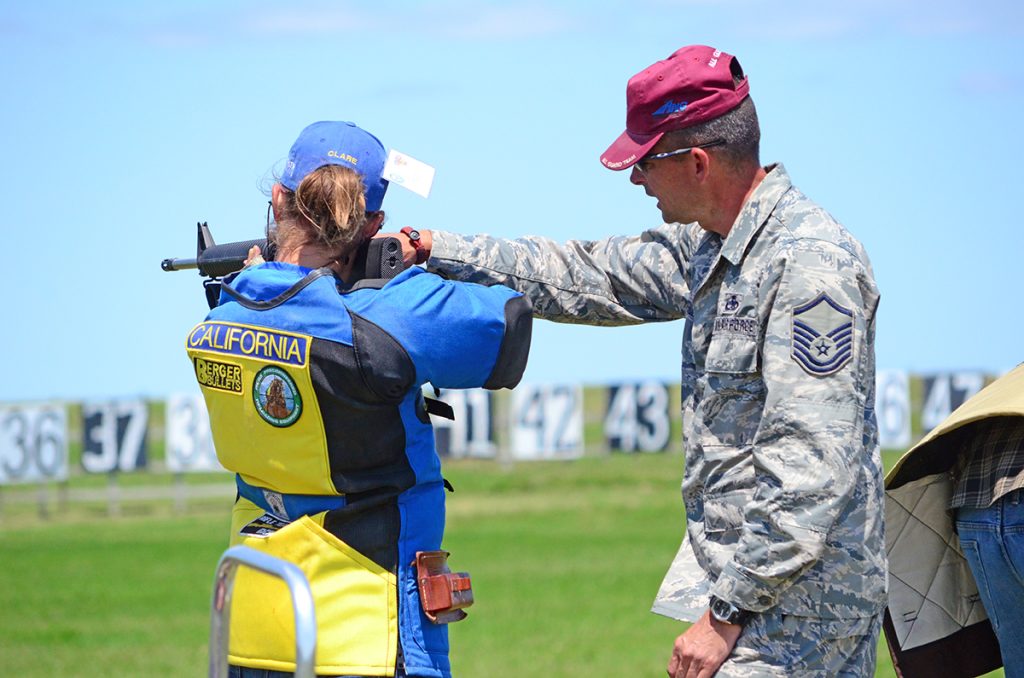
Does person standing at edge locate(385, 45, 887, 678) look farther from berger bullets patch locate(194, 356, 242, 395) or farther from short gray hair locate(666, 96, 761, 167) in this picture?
berger bullets patch locate(194, 356, 242, 395)

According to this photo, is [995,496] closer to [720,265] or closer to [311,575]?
[720,265]

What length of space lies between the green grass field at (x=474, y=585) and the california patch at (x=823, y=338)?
247 inches

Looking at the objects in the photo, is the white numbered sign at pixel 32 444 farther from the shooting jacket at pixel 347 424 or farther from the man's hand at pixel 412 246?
the shooting jacket at pixel 347 424

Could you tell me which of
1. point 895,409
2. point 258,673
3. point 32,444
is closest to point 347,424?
point 258,673

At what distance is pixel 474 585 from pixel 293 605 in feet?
41.0

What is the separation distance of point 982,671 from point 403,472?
74.3 inches

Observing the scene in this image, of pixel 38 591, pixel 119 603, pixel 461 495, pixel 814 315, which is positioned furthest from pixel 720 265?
pixel 461 495

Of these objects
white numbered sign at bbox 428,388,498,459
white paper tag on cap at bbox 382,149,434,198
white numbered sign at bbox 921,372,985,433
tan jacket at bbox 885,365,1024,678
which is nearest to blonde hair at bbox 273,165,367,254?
white paper tag on cap at bbox 382,149,434,198

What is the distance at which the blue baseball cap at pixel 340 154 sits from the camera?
3.26m

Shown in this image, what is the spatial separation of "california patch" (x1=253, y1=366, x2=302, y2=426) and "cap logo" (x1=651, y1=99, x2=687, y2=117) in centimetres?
106

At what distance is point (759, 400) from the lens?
3139 mm

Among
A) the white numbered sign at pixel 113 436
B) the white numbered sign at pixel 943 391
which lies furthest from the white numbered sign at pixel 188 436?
the white numbered sign at pixel 943 391

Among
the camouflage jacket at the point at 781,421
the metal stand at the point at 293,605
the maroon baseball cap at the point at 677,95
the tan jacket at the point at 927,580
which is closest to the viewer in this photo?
the metal stand at the point at 293,605

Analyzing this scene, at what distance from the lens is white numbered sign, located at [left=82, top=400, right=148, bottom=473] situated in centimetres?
2981
